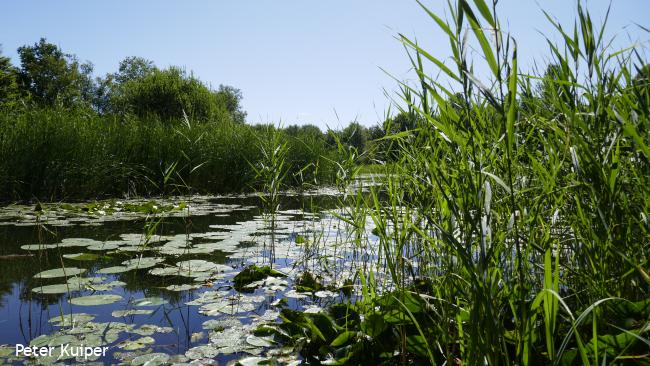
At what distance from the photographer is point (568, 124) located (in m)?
1.48

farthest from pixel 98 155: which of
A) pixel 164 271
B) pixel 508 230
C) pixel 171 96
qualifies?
pixel 171 96

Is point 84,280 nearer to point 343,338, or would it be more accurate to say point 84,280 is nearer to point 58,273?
point 58,273

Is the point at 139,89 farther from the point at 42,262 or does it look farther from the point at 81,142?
the point at 42,262

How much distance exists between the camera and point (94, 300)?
2.14 m

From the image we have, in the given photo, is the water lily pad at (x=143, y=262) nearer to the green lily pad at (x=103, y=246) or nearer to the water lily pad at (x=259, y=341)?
the green lily pad at (x=103, y=246)

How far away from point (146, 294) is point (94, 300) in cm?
30

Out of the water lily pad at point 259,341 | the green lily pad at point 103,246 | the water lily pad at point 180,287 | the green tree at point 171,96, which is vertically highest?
the green tree at point 171,96

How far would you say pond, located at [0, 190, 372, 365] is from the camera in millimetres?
1690

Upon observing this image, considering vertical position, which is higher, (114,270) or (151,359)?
(114,270)

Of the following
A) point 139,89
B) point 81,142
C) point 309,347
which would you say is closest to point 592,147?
point 309,347

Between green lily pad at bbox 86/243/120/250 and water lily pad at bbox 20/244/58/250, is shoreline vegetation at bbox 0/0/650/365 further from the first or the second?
water lily pad at bbox 20/244/58/250

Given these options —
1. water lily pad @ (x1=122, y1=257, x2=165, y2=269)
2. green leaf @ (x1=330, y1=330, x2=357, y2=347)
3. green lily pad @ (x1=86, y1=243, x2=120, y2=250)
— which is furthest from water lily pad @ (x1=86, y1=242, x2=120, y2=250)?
green leaf @ (x1=330, y1=330, x2=357, y2=347)

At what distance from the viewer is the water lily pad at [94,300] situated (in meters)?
2.10

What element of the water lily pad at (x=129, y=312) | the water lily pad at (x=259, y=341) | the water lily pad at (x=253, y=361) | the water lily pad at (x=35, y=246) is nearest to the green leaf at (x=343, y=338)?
the water lily pad at (x=253, y=361)
